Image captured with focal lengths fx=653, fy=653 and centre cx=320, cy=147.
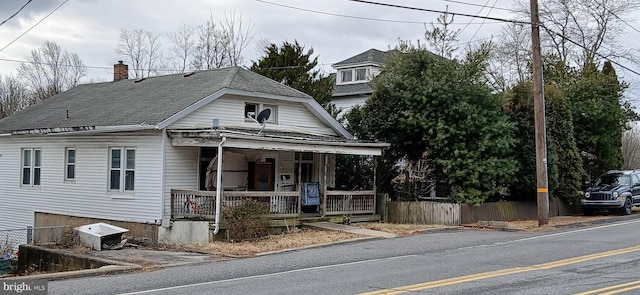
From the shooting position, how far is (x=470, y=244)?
1758 cm

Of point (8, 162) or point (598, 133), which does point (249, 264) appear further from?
point (598, 133)

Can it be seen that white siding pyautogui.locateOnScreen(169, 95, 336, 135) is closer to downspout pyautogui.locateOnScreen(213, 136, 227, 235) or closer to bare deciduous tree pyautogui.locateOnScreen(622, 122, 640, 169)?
downspout pyautogui.locateOnScreen(213, 136, 227, 235)

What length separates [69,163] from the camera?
928 inches

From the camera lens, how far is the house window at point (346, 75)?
44.3m

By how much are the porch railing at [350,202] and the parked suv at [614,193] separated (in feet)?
32.8

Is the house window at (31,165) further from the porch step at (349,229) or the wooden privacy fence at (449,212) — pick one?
the wooden privacy fence at (449,212)

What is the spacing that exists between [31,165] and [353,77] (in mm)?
23874

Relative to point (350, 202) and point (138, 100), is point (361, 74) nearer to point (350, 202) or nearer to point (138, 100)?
point (350, 202)

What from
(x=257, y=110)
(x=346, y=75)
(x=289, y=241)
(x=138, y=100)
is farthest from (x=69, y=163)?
(x=346, y=75)

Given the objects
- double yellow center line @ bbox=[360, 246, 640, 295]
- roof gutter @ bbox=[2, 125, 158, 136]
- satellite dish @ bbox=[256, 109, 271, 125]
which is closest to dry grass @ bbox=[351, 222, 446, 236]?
satellite dish @ bbox=[256, 109, 271, 125]

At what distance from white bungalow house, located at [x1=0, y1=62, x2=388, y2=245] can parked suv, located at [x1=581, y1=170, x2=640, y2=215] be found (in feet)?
32.9

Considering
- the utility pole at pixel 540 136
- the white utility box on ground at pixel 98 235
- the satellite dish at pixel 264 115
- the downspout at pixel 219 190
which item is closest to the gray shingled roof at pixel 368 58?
the utility pole at pixel 540 136

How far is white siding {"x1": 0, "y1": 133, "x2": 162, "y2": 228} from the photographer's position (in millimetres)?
20516

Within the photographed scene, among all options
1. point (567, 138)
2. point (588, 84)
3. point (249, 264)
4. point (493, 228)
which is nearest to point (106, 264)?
point (249, 264)
